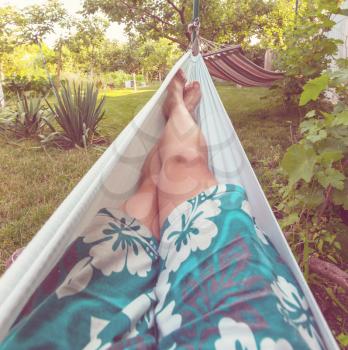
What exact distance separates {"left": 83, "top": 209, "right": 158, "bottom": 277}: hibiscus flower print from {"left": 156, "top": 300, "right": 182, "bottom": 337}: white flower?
0.10m

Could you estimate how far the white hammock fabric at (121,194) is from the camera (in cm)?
38

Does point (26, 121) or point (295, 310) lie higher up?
point (295, 310)

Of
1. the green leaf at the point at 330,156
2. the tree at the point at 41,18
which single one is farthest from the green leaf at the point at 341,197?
the tree at the point at 41,18

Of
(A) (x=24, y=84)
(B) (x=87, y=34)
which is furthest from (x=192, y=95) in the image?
(B) (x=87, y=34)

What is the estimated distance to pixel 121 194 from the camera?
901mm

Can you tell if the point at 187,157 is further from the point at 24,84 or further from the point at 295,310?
the point at 24,84

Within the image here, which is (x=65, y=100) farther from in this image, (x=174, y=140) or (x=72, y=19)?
(x=72, y=19)

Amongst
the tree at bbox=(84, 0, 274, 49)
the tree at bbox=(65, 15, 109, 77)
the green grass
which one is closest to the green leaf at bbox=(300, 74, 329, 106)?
the green grass

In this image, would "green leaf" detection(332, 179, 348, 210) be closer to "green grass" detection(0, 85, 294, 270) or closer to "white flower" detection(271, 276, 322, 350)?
"white flower" detection(271, 276, 322, 350)

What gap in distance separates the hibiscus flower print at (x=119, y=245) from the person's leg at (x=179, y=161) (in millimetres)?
106

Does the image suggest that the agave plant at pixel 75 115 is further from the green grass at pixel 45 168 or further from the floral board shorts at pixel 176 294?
the floral board shorts at pixel 176 294

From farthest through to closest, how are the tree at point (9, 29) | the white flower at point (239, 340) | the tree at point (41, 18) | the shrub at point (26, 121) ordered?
the tree at point (41, 18)
the tree at point (9, 29)
the shrub at point (26, 121)
the white flower at point (239, 340)

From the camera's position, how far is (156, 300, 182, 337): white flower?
0.56 m

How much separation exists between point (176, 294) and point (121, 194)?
357mm
